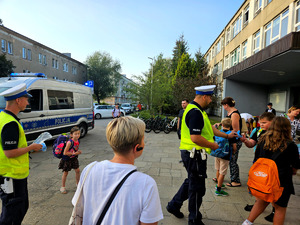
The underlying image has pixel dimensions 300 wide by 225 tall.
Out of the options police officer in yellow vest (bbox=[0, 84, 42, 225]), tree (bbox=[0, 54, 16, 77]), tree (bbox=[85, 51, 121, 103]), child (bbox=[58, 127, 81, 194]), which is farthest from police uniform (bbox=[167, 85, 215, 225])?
tree (bbox=[85, 51, 121, 103])

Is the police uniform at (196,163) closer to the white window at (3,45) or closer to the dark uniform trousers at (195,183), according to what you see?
the dark uniform trousers at (195,183)

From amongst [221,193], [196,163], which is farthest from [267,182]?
[221,193]

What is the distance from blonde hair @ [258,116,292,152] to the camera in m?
2.26

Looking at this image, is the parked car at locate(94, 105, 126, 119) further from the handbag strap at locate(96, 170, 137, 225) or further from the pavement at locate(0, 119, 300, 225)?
the handbag strap at locate(96, 170, 137, 225)

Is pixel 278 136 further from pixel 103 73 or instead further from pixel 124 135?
pixel 103 73

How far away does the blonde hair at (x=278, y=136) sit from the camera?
7.43 ft

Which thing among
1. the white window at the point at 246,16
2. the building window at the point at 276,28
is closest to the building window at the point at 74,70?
the white window at the point at 246,16

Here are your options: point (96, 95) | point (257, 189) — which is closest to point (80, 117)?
point (257, 189)

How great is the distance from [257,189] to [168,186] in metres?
2.01

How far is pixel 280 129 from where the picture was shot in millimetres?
2287

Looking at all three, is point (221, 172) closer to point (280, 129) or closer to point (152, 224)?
point (280, 129)

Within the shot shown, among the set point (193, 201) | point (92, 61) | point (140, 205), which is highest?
point (92, 61)

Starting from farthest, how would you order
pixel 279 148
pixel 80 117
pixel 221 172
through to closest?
pixel 80 117 → pixel 221 172 → pixel 279 148

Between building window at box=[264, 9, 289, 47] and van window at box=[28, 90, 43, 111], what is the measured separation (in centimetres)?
1346
